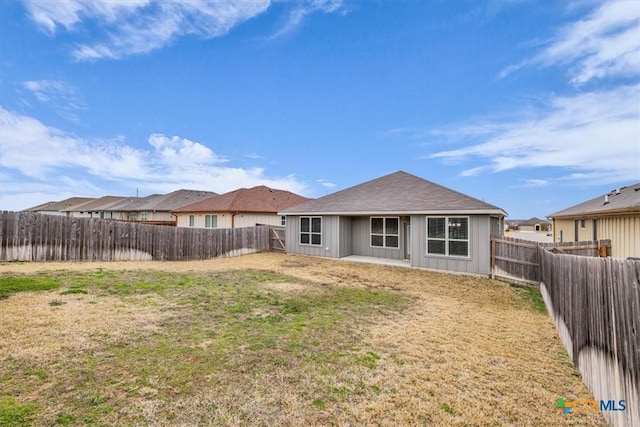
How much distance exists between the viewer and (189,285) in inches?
343

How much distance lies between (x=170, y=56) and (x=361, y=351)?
19.1 metres

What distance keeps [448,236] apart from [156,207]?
34900 mm

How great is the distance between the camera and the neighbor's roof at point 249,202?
23156mm

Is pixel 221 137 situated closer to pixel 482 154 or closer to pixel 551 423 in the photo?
pixel 482 154

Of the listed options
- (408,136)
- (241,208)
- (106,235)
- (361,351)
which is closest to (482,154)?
(408,136)

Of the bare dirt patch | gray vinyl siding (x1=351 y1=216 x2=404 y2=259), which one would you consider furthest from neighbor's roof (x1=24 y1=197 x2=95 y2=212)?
the bare dirt patch

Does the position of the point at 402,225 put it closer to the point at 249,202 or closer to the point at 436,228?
the point at 436,228

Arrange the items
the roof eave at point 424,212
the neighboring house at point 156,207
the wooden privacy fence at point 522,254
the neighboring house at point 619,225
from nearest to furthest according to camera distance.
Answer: the wooden privacy fence at point 522,254 < the roof eave at point 424,212 < the neighboring house at point 619,225 < the neighboring house at point 156,207

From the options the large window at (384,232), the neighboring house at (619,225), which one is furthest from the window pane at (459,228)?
the neighboring house at (619,225)

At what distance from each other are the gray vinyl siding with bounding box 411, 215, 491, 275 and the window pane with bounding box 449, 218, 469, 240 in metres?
0.16

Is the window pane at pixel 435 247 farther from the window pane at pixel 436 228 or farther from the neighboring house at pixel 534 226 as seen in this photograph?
the neighboring house at pixel 534 226

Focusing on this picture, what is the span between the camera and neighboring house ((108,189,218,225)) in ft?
116

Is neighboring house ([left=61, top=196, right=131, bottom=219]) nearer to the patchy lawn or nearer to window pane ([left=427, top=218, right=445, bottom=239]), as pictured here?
the patchy lawn

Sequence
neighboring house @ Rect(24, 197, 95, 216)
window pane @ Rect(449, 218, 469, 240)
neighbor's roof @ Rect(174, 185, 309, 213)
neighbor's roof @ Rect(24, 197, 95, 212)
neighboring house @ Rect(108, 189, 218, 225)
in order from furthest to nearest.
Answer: neighbor's roof @ Rect(24, 197, 95, 212), neighboring house @ Rect(24, 197, 95, 216), neighboring house @ Rect(108, 189, 218, 225), neighbor's roof @ Rect(174, 185, 309, 213), window pane @ Rect(449, 218, 469, 240)
